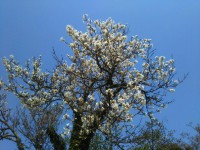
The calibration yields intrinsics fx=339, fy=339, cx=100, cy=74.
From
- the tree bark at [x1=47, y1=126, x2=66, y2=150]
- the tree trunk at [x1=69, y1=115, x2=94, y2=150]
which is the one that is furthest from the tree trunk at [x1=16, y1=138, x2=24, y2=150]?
the tree trunk at [x1=69, y1=115, x2=94, y2=150]

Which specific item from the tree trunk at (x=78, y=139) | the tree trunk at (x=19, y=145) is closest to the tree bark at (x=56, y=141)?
the tree trunk at (x=19, y=145)

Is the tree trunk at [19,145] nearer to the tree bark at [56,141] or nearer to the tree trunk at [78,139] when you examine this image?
the tree bark at [56,141]

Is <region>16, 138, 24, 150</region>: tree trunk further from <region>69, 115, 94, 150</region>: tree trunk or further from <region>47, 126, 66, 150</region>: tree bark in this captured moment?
<region>69, 115, 94, 150</region>: tree trunk

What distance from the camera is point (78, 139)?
18.7 m

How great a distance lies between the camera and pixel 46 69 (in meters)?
19.5

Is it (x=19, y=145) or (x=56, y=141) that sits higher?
(x=19, y=145)

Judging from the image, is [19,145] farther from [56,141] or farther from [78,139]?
[78,139]

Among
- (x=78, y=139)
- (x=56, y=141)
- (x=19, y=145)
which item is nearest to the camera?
(x=78, y=139)

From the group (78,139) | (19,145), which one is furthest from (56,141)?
(78,139)

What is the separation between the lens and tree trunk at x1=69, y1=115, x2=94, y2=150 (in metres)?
17.7

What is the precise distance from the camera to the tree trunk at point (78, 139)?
58.0ft

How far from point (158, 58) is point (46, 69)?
6.45 meters

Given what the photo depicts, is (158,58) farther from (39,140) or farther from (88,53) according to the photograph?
(39,140)

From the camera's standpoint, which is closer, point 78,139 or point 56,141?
point 78,139
